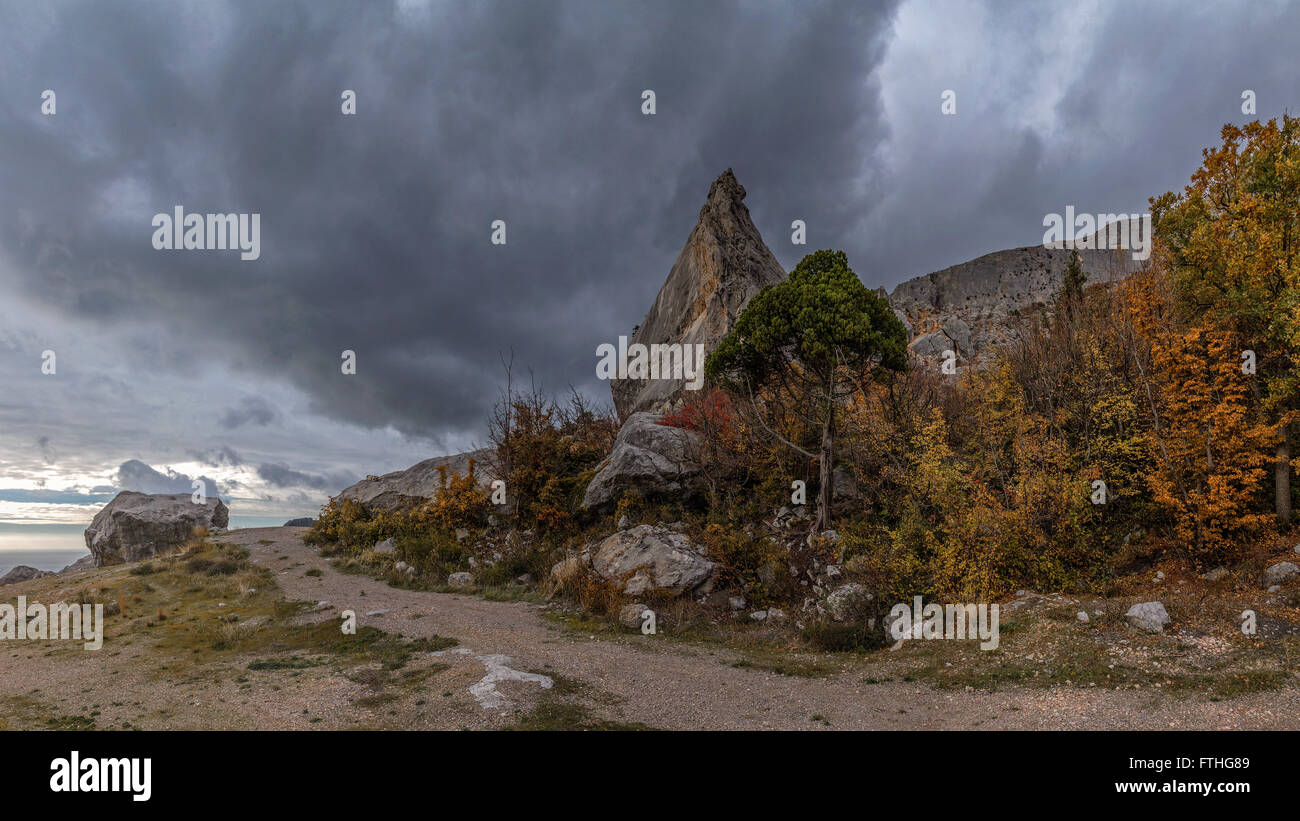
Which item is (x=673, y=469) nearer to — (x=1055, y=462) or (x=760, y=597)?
(x=760, y=597)

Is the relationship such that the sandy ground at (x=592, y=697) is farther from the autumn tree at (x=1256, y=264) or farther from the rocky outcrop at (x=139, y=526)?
the rocky outcrop at (x=139, y=526)

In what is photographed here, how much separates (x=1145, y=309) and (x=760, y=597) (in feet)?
40.7

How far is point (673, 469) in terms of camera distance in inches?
787

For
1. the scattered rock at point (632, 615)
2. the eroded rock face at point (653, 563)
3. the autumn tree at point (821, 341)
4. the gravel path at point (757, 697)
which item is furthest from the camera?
the autumn tree at point (821, 341)

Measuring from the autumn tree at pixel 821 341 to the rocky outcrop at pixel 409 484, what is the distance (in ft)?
46.7

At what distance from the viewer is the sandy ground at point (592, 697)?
282 inches

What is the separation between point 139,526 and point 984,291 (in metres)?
66.1

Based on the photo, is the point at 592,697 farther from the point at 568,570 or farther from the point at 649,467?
the point at 649,467

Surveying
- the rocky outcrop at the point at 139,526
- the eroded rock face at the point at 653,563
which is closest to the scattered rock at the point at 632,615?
the eroded rock face at the point at 653,563

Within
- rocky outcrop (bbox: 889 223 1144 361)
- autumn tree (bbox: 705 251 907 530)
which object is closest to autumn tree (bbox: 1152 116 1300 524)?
autumn tree (bbox: 705 251 907 530)

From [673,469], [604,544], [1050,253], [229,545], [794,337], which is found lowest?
[229,545]

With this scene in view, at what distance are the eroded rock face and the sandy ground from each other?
7.36ft

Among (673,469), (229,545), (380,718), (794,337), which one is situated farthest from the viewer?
(229,545)
